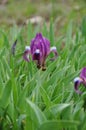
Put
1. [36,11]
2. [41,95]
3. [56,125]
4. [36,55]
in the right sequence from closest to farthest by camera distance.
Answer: [56,125], [41,95], [36,55], [36,11]

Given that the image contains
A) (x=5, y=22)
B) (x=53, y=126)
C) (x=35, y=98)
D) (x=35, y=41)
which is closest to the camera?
(x=53, y=126)

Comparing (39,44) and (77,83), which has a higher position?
(39,44)

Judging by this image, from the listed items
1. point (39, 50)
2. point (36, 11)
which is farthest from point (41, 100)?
point (36, 11)

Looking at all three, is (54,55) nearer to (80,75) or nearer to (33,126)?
(80,75)

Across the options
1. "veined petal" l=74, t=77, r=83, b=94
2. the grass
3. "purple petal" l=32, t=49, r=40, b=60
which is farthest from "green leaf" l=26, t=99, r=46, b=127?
"purple petal" l=32, t=49, r=40, b=60

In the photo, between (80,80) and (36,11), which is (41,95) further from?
(36,11)

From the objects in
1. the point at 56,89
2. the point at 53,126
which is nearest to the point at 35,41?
the point at 56,89

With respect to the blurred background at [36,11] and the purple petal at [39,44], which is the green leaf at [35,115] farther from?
the blurred background at [36,11]

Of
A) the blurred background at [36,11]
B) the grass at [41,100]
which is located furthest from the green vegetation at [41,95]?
the blurred background at [36,11]
